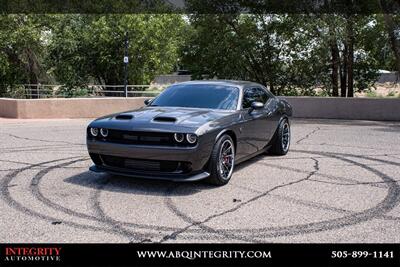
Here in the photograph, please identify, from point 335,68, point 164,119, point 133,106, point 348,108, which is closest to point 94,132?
point 164,119

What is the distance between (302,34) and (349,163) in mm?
13007

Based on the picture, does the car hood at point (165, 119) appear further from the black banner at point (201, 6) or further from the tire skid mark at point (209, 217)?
the black banner at point (201, 6)

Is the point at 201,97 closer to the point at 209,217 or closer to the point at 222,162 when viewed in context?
the point at 222,162

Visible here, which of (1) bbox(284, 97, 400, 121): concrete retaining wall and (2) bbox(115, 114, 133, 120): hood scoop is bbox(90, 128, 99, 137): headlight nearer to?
(2) bbox(115, 114, 133, 120): hood scoop

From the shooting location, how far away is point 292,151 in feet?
28.4

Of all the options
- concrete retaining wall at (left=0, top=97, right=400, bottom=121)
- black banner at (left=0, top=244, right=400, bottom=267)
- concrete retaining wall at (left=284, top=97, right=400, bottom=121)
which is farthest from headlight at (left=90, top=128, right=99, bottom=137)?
concrete retaining wall at (left=284, top=97, right=400, bottom=121)

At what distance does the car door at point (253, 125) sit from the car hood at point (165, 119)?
1.33 feet

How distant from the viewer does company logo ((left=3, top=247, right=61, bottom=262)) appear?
354 cm

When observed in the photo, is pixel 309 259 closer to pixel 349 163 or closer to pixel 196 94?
pixel 196 94

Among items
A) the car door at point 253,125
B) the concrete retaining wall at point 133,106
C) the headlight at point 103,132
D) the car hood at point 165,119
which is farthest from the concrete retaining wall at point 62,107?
the headlight at point 103,132

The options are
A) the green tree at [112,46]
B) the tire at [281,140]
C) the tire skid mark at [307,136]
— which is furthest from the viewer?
the green tree at [112,46]

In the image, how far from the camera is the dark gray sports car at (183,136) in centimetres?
535

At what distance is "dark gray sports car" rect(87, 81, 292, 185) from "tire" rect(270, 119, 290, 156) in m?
1.05

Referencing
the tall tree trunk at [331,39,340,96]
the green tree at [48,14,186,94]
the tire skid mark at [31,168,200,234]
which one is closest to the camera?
the tire skid mark at [31,168,200,234]
